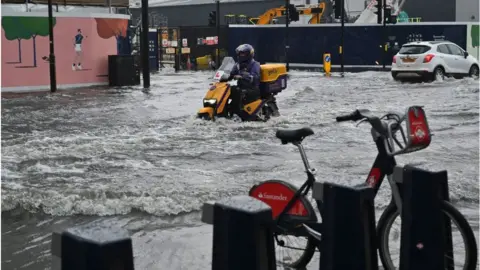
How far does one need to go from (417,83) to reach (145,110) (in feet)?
36.4

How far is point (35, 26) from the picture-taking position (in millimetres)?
23328

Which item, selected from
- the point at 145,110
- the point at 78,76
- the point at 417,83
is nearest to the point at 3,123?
the point at 145,110

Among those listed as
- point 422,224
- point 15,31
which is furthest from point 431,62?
point 422,224

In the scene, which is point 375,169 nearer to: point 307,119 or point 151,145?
point 151,145

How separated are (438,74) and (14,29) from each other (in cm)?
1388

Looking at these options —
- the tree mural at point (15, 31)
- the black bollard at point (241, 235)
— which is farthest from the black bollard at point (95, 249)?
the tree mural at point (15, 31)

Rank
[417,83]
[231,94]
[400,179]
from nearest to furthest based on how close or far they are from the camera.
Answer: [400,179]
[231,94]
[417,83]

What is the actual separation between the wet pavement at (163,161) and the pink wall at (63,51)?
3.69 meters

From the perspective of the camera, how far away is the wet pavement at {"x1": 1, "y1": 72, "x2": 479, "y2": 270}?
20.8 ft

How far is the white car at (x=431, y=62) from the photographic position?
2462 centimetres

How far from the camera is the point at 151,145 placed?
1140 centimetres

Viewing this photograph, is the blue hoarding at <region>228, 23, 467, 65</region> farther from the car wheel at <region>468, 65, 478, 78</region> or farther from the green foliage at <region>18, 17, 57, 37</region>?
the green foliage at <region>18, 17, 57, 37</region>

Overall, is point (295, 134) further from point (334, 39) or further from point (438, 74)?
point (334, 39)

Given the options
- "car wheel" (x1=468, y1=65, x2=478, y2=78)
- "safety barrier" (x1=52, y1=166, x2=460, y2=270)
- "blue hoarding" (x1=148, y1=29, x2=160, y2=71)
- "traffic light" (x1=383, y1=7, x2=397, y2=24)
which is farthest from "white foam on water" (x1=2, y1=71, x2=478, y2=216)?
"blue hoarding" (x1=148, y1=29, x2=160, y2=71)
